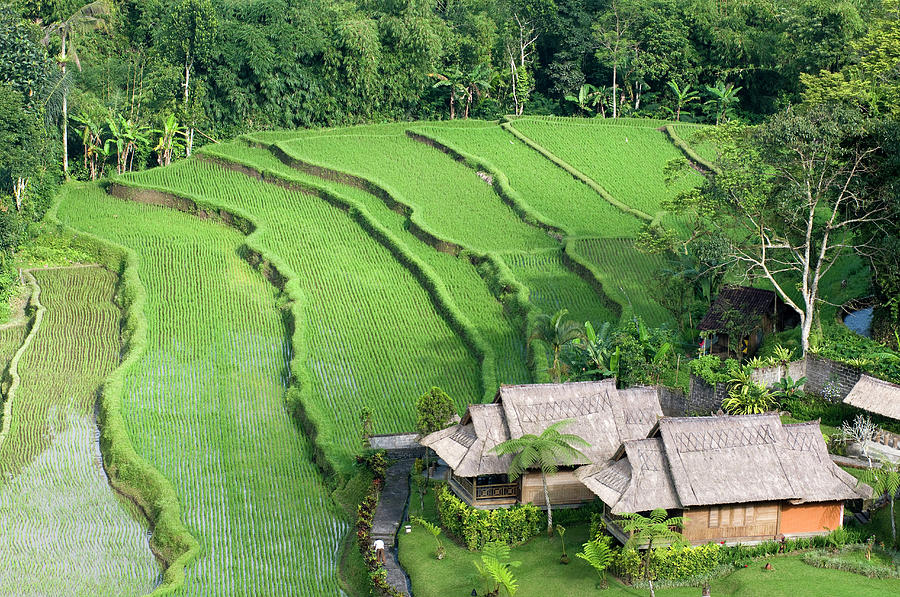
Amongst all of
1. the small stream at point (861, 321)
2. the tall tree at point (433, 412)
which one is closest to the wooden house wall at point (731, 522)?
the tall tree at point (433, 412)

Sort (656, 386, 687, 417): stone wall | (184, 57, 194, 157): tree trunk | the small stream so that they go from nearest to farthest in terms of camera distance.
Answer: (656, 386, 687, 417): stone wall
the small stream
(184, 57, 194, 157): tree trunk

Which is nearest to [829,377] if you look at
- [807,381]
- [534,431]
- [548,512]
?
[807,381]

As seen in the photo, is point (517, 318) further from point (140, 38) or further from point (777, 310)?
point (140, 38)

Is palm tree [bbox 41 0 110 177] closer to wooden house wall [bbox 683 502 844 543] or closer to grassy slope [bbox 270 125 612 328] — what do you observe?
grassy slope [bbox 270 125 612 328]

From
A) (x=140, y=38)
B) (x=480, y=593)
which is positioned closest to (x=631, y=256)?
(x=480, y=593)

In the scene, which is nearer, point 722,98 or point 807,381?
point 807,381

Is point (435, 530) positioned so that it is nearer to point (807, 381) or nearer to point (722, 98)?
point (807, 381)

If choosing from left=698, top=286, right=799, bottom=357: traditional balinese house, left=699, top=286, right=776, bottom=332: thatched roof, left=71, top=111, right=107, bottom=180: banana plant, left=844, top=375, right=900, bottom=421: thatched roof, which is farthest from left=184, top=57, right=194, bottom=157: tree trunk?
left=844, top=375, right=900, bottom=421: thatched roof
